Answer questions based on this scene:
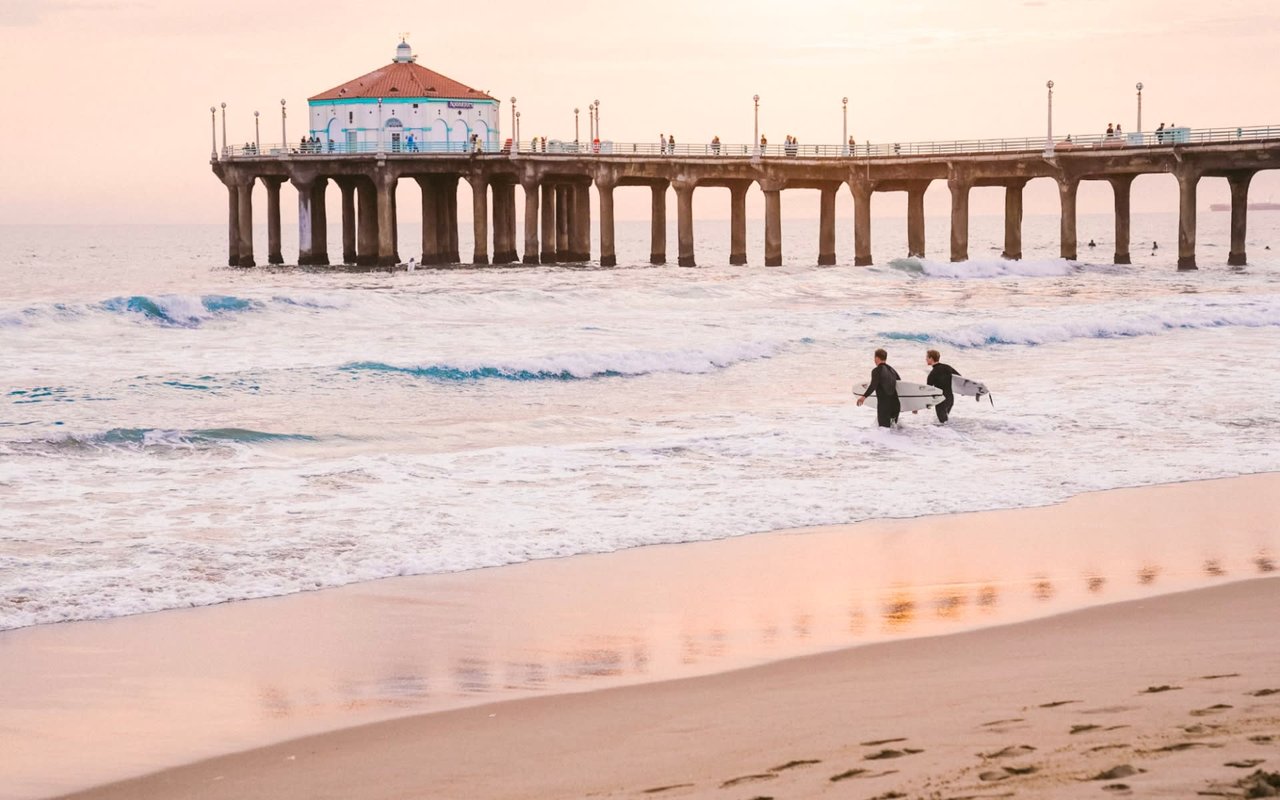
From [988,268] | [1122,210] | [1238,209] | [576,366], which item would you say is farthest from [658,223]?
[576,366]

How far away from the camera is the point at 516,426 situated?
1970 cm

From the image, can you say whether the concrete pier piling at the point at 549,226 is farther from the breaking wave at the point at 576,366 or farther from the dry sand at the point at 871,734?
the dry sand at the point at 871,734

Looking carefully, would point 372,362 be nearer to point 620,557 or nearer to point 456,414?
point 456,414

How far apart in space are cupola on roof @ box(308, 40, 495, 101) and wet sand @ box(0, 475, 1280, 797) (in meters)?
62.1

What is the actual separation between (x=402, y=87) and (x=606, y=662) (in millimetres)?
66040

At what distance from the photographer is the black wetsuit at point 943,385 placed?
1772 centimetres

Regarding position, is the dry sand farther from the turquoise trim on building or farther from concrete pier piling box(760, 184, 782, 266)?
the turquoise trim on building

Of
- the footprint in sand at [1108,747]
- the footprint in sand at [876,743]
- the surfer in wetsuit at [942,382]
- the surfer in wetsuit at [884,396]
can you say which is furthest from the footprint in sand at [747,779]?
the surfer in wetsuit at [942,382]

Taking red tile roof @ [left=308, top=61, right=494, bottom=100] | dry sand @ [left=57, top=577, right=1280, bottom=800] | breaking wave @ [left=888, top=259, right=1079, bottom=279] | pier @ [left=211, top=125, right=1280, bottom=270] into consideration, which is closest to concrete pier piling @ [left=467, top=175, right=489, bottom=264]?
pier @ [left=211, top=125, right=1280, bottom=270]

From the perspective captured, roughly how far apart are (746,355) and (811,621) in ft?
71.0

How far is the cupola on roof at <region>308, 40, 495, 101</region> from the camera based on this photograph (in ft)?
232

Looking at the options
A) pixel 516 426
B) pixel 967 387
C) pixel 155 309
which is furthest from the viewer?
pixel 155 309

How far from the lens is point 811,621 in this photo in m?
8.93

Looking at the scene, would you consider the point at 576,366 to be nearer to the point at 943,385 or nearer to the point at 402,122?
the point at 943,385
